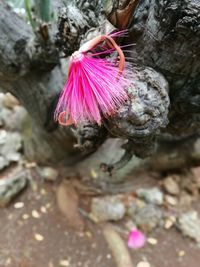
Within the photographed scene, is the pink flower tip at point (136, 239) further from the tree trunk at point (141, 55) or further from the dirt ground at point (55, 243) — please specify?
the tree trunk at point (141, 55)

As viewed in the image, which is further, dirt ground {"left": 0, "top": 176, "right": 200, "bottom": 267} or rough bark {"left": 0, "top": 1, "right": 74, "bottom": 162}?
dirt ground {"left": 0, "top": 176, "right": 200, "bottom": 267}

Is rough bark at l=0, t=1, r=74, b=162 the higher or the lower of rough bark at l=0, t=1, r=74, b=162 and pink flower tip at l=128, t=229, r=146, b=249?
the higher

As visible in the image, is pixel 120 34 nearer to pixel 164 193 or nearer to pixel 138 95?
pixel 138 95

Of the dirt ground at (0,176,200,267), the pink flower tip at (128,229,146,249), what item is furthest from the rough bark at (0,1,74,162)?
the pink flower tip at (128,229,146,249)

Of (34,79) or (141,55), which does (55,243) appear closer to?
(34,79)

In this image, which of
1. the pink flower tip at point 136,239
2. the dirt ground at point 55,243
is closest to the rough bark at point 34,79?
the dirt ground at point 55,243

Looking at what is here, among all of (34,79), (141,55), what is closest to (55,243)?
(34,79)

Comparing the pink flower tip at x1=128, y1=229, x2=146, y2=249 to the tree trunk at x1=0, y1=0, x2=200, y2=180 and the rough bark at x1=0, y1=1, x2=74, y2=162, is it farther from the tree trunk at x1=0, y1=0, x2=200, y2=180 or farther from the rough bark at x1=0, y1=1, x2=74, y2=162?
the tree trunk at x1=0, y1=0, x2=200, y2=180
